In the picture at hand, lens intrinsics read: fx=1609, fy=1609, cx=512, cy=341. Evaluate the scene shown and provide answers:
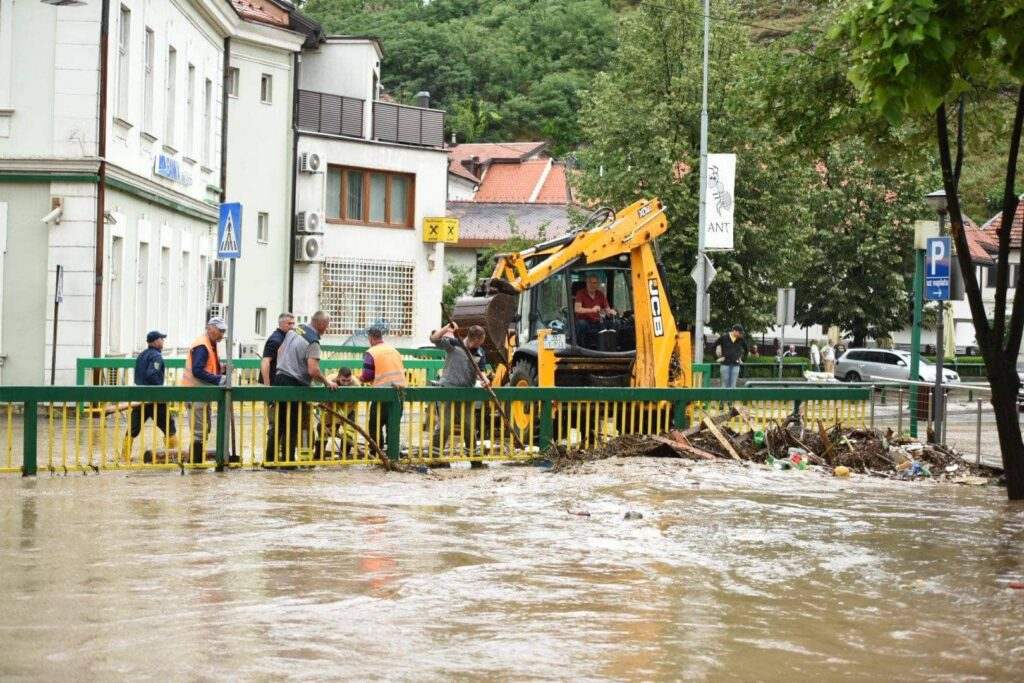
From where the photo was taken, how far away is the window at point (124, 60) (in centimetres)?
2723

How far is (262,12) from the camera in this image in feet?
139

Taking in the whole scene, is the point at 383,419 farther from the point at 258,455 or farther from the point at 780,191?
the point at 780,191

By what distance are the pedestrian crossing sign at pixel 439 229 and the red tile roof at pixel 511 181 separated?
156ft

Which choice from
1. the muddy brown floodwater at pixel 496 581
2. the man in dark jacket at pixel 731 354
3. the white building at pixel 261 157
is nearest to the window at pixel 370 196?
the white building at pixel 261 157

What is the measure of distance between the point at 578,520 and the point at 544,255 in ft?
28.7

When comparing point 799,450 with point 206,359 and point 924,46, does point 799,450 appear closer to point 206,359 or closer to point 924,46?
point 206,359

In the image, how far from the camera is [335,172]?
4472 cm

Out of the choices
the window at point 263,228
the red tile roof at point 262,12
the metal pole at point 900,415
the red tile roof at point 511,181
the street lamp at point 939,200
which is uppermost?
the red tile roof at point 511,181

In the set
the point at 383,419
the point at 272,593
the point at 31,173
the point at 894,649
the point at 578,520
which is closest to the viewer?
the point at 894,649

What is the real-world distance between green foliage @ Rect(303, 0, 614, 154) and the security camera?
9359 cm

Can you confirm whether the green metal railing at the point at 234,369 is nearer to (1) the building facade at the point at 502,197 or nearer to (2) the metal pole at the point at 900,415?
(2) the metal pole at the point at 900,415

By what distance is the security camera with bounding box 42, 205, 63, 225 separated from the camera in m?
25.5

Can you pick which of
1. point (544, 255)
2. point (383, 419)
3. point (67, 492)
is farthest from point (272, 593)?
point (544, 255)

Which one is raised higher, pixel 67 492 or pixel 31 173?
pixel 31 173
